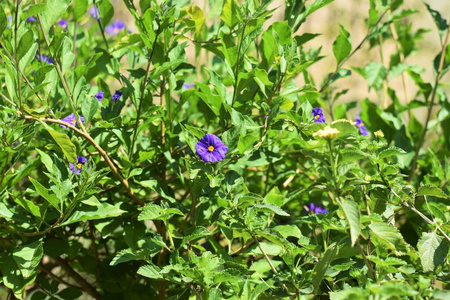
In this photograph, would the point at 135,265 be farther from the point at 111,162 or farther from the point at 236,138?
the point at 236,138

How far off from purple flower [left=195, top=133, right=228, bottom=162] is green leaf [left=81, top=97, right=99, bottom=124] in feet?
0.90

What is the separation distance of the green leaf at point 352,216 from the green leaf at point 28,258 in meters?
0.69

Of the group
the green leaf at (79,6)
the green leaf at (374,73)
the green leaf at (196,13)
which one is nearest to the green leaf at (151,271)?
the green leaf at (196,13)

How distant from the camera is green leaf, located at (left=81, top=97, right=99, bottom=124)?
1.35 meters

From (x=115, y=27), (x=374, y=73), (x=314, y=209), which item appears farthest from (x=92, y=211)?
(x=115, y=27)

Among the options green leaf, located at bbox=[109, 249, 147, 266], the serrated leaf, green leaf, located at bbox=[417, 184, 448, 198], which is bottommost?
the serrated leaf

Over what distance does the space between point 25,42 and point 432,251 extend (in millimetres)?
941

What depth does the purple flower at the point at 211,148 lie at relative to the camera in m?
1.22

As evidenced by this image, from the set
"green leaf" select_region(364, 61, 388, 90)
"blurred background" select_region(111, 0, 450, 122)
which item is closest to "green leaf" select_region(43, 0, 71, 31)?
"green leaf" select_region(364, 61, 388, 90)

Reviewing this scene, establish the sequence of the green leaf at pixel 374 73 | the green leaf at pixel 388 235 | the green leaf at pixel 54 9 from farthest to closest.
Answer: the green leaf at pixel 374 73
the green leaf at pixel 54 9
the green leaf at pixel 388 235

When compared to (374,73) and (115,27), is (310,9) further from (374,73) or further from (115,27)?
(115,27)

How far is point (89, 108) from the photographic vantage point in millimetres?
1351

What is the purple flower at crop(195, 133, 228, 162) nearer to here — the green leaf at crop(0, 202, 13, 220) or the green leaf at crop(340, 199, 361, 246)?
the green leaf at crop(340, 199, 361, 246)

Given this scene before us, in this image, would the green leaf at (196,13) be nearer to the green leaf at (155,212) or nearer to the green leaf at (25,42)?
the green leaf at (25,42)
